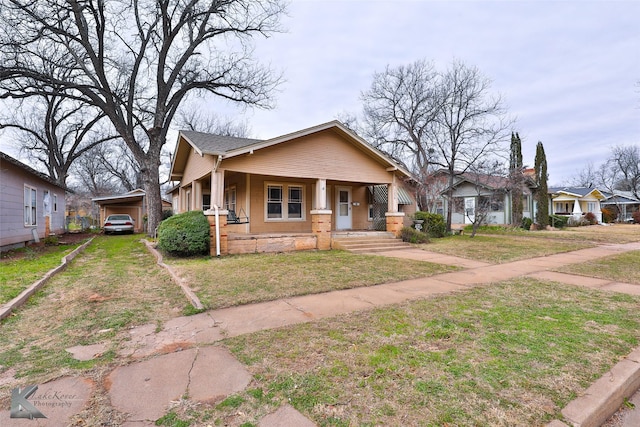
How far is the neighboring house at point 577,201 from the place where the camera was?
31828mm

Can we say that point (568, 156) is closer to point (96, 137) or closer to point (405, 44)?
point (405, 44)

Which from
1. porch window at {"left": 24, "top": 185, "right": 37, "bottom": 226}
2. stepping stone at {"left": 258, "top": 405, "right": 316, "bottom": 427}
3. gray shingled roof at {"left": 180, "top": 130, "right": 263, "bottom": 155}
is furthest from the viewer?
porch window at {"left": 24, "top": 185, "right": 37, "bottom": 226}

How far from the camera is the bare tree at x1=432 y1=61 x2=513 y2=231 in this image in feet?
52.7

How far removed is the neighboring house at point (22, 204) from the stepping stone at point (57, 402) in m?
10.3

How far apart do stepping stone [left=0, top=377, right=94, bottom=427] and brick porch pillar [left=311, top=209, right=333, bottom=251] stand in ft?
29.3

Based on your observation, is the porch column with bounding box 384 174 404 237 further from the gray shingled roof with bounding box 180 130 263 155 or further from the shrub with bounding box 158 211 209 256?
the shrub with bounding box 158 211 209 256

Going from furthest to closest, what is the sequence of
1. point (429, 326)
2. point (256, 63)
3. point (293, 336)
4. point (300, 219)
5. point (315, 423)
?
point (256, 63) < point (300, 219) < point (429, 326) < point (293, 336) < point (315, 423)

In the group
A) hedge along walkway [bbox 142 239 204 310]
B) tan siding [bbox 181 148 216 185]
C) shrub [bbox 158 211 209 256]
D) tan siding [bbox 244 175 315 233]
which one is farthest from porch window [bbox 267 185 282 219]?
hedge along walkway [bbox 142 239 204 310]

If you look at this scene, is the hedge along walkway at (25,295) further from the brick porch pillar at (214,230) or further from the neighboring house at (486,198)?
the neighboring house at (486,198)

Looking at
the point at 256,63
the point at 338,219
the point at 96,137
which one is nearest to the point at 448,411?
the point at 338,219

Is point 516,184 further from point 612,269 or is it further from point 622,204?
point 622,204

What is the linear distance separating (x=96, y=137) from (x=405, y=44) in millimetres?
31975

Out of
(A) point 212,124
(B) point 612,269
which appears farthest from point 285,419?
(A) point 212,124

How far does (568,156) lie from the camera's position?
53469mm
